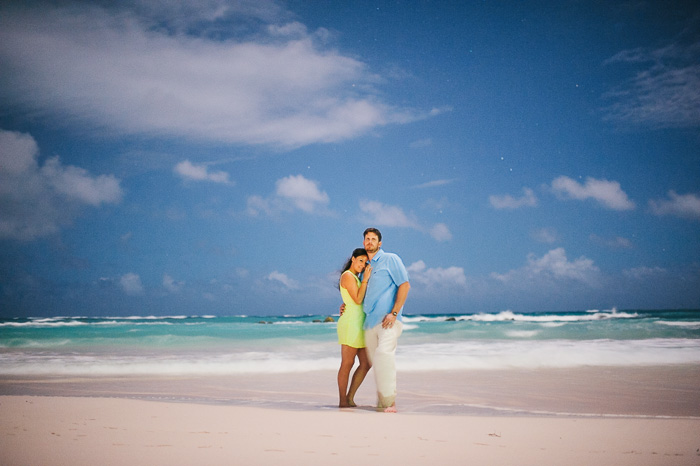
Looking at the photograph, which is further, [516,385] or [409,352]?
[409,352]

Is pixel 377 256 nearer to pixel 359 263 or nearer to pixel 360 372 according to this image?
pixel 359 263

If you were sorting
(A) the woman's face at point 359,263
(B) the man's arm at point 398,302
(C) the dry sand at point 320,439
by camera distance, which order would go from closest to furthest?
(C) the dry sand at point 320,439
(B) the man's arm at point 398,302
(A) the woman's face at point 359,263

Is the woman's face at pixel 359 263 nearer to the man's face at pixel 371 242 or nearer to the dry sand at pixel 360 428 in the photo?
the man's face at pixel 371 242

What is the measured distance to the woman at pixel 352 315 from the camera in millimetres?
5195

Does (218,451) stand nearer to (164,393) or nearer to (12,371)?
(164,393)

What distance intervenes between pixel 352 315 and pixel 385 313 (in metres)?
0.40

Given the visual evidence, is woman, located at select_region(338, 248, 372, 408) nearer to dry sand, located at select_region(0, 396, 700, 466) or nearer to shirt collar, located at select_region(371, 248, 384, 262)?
shirt collar, located at select_region(371, 248, 384, 262)

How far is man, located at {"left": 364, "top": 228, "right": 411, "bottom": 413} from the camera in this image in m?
5.01

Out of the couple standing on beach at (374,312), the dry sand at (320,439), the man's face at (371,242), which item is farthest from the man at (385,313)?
the dry sand at (320,439)

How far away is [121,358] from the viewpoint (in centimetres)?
1149

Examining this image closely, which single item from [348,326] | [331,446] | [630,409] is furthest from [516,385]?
[331,446]

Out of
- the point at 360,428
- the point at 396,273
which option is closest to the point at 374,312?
the point at 396,273

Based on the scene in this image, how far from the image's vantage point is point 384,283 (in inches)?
199

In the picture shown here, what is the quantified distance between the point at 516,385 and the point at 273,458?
16.9 feet
